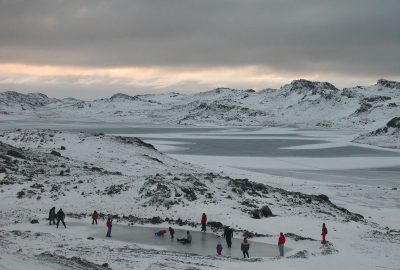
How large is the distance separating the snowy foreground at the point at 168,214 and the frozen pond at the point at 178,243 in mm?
490

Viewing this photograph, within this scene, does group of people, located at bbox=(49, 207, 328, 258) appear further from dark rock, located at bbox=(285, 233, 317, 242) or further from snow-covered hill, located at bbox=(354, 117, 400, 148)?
snow-covered hill, located at bbox=(354, 117, 400, 148)

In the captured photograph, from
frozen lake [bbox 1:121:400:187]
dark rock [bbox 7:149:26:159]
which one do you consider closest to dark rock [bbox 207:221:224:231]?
dark rock [bbox 7:149:26:159]

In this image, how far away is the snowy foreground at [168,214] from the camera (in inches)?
878

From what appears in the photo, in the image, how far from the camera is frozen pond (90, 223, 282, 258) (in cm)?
2500

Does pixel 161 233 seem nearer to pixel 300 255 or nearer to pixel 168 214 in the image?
pixel 168 214

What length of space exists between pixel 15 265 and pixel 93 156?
4203cm

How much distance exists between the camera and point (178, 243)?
2631cm

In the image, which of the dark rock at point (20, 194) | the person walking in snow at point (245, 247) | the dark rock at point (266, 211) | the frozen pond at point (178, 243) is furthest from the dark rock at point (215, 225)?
the dark rock at point (20, 194)

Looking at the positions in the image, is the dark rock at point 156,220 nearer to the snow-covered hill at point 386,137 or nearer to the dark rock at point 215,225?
the dark rock at point 215,225

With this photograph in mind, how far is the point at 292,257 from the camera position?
2383 cm

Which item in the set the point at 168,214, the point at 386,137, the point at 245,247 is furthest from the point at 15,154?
the point at 386,137

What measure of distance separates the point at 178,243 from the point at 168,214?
7.14m

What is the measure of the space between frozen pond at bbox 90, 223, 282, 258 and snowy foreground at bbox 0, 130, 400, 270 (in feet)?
1.61

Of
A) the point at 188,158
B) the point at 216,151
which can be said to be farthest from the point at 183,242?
the point at 216,151
